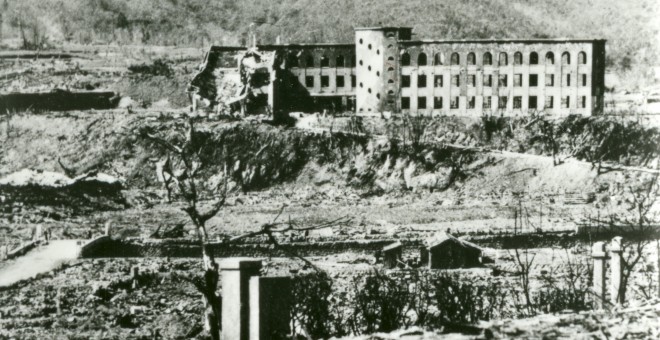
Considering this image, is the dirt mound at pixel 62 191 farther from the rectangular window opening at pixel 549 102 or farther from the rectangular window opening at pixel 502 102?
the rectangular window opening at pixel 549 102

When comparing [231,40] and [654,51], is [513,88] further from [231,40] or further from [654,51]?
[231,40]

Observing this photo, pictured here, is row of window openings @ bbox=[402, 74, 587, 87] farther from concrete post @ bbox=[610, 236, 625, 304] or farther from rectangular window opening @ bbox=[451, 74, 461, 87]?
concrete post @ bbox=[610, 236, 625, 304]

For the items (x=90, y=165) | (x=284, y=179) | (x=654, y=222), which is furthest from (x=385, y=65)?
(x=654, y=222)

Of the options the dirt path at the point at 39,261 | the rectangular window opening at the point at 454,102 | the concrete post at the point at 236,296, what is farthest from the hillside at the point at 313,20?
the concrete post at the point at 236,296

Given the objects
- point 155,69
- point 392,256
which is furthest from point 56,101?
point 392,256

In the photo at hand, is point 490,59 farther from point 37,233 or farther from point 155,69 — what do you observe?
point 37,233
